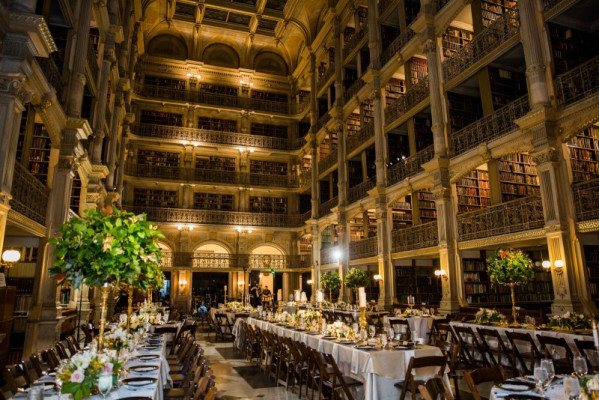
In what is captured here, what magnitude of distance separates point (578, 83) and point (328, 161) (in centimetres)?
1236

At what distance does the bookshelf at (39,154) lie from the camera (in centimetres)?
932

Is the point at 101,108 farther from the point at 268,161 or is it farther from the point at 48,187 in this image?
the point at 268,161

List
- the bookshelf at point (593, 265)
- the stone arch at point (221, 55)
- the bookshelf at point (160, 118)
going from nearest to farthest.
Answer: the bookshelf at point (593, 265) → the bookshelf at point (160, 118) → the stone arch at point (221, 55)

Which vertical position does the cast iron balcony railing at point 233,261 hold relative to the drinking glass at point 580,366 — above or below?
above

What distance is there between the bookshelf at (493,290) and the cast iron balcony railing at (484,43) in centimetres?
520

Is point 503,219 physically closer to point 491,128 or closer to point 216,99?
point 491,128

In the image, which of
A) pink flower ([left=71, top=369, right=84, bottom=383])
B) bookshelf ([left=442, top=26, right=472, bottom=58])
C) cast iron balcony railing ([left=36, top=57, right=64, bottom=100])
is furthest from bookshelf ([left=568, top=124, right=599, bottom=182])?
cast iron balcony railing ([left=36, top=57, right=64, bottom=100])

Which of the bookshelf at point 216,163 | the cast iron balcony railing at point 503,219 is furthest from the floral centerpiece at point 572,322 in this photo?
the bookshelf at point 216,163

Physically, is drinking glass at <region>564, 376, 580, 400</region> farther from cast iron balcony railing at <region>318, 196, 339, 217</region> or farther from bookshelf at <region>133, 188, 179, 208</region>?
bookshelf at <region>133, 188, 179, 208</region>

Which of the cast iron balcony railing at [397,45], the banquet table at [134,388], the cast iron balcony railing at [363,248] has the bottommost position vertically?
the banquet table at [134,388]

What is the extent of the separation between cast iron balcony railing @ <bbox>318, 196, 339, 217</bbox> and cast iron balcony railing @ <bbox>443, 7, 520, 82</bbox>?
8.22 metres

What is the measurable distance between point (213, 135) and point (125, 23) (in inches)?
296

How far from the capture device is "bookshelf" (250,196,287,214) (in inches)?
929

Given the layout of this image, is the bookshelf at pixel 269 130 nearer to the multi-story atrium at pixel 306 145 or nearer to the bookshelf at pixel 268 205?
the multi-story atrium at pixel 306 145
